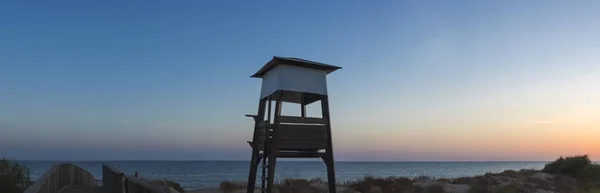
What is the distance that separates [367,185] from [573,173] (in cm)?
1515

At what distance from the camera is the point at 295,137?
12383 mm

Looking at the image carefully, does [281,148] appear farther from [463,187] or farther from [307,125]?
[463,187]

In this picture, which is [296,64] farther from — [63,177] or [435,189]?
[435,189]

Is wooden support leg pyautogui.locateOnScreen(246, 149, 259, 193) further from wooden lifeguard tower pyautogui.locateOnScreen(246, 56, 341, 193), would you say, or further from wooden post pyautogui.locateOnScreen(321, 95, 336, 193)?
wooden post pyautogui.locateOnScreen(321, 95, 336, 193)

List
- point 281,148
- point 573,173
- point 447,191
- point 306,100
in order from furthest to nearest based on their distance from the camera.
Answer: point 573,173 < point 447,191 < point 306,100 < point 281,148

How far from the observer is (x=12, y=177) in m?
15.0

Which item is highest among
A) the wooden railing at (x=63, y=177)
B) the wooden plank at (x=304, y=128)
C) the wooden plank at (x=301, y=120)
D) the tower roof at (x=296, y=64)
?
the tower roof at (x=296, y=64)

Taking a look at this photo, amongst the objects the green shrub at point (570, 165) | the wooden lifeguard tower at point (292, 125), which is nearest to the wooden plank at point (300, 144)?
the wooden lifeguard tower at point (292, 125)

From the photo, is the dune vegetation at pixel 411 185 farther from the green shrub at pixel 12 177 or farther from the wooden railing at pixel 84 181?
the wooden railing at pixel 84 181

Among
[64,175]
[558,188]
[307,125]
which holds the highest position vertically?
[307,125]

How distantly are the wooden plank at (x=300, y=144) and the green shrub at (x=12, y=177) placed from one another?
789 cm

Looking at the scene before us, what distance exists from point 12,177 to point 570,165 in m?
29.1

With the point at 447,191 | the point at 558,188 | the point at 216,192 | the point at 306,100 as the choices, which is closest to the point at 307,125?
the point at 306,100

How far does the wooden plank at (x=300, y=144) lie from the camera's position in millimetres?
12241
